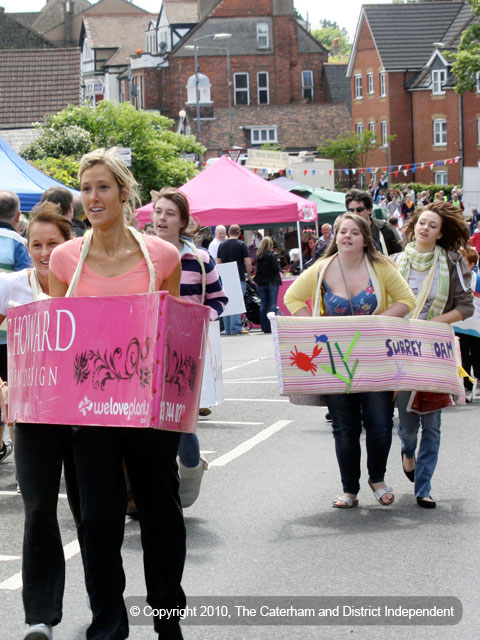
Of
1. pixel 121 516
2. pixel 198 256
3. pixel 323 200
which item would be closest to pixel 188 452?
pixel 198 256

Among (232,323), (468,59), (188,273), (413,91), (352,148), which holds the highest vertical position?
(413,91)

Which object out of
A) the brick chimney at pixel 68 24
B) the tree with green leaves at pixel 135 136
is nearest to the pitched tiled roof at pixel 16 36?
the tree with green leaves at pixel 135 136

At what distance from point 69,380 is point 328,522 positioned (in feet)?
9.81

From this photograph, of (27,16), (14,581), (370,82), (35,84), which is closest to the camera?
(14,581)

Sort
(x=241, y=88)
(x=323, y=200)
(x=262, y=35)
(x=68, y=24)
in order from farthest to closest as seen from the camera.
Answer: (x=68, y=24)
(x=241, y=88)
(x=262, y=35)
(x=323, y=200)

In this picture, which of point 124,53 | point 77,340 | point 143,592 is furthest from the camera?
point 124,53

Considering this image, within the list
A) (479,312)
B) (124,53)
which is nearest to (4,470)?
(479,312)

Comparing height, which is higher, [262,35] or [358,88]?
[262,35]

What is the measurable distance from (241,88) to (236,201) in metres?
62.8

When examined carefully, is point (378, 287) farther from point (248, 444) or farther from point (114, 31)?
point (114, 31)

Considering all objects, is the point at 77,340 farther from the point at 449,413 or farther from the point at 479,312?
the point at 479,312

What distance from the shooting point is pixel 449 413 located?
11586 millimetres

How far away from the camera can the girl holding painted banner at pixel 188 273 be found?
6988 mm

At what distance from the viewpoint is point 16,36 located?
6862cm
